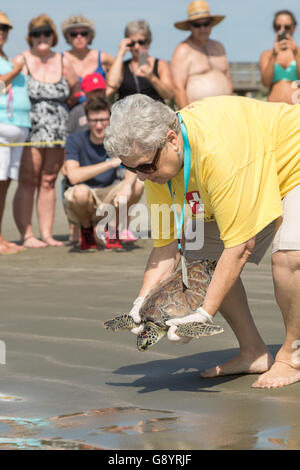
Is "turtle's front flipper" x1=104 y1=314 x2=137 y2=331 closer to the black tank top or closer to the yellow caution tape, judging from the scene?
the yellow caution tape

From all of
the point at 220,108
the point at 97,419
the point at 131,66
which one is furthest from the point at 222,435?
the point at 131,66

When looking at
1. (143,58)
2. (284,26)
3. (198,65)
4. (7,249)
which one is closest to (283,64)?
(284,26)

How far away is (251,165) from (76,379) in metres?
1.29

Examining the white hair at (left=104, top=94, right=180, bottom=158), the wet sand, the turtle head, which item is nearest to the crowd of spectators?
the wet sand

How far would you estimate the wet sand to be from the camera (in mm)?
3146

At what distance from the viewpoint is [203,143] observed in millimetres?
3480

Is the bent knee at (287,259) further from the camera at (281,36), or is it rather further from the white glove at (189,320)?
the camera at (281,36)

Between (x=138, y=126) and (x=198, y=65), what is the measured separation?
18.2 ft

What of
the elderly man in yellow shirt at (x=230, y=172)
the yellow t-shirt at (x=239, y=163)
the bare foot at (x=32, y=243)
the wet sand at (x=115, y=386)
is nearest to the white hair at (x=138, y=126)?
the elderly man in yellow shirt at (x=230, y=172)

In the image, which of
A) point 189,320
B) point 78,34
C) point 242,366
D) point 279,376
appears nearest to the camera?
point 189,320

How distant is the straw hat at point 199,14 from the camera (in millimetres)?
8781

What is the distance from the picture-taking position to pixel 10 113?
8297mm

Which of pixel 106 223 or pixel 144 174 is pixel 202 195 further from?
pixel 106 223

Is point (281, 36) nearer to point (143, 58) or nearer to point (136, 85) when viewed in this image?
point (143, 58)
